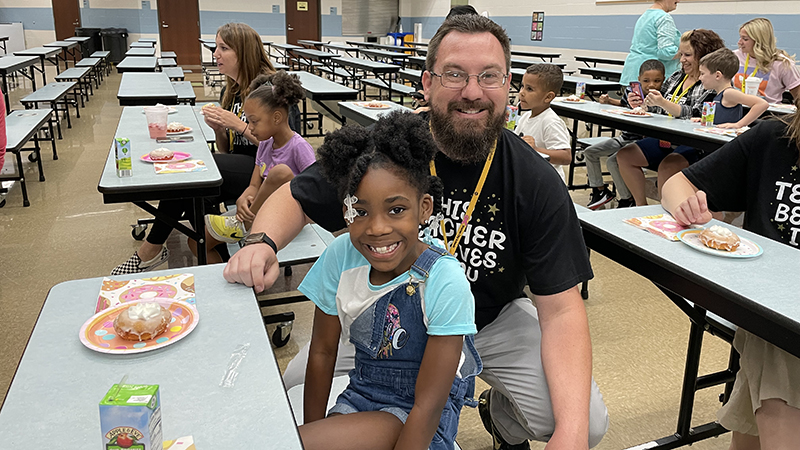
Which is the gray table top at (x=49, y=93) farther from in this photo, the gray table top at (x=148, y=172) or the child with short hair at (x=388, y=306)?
the child with short hair at (x=388, y=306)

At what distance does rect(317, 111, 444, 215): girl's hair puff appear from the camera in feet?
3.67

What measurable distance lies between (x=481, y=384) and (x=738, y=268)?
3.68 feet

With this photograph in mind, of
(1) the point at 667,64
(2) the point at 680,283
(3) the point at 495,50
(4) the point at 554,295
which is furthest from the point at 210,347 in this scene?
(1) the point at 667,64

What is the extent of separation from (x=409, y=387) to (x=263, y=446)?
1.51 feet

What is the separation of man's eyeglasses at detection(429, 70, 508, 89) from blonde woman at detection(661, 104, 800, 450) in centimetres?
69

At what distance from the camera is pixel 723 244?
1.51 meters

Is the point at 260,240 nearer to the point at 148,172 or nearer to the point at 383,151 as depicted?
the point at 383,151

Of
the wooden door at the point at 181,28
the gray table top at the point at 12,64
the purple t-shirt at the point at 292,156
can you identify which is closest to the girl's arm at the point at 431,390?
the purple t-shirt at the point at 292,156

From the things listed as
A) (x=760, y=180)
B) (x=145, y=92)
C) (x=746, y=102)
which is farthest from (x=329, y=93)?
(x=760, y=180)

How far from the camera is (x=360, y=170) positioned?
43.7 inches

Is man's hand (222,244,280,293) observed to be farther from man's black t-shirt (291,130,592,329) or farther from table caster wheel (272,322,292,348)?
table caster wheel (272,322,292,348)

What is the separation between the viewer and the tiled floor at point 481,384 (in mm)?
2090

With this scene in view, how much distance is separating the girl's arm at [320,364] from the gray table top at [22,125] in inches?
136

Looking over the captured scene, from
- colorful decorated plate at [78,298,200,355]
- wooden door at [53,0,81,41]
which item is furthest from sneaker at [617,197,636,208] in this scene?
wooden door at [53,0,81,41]
